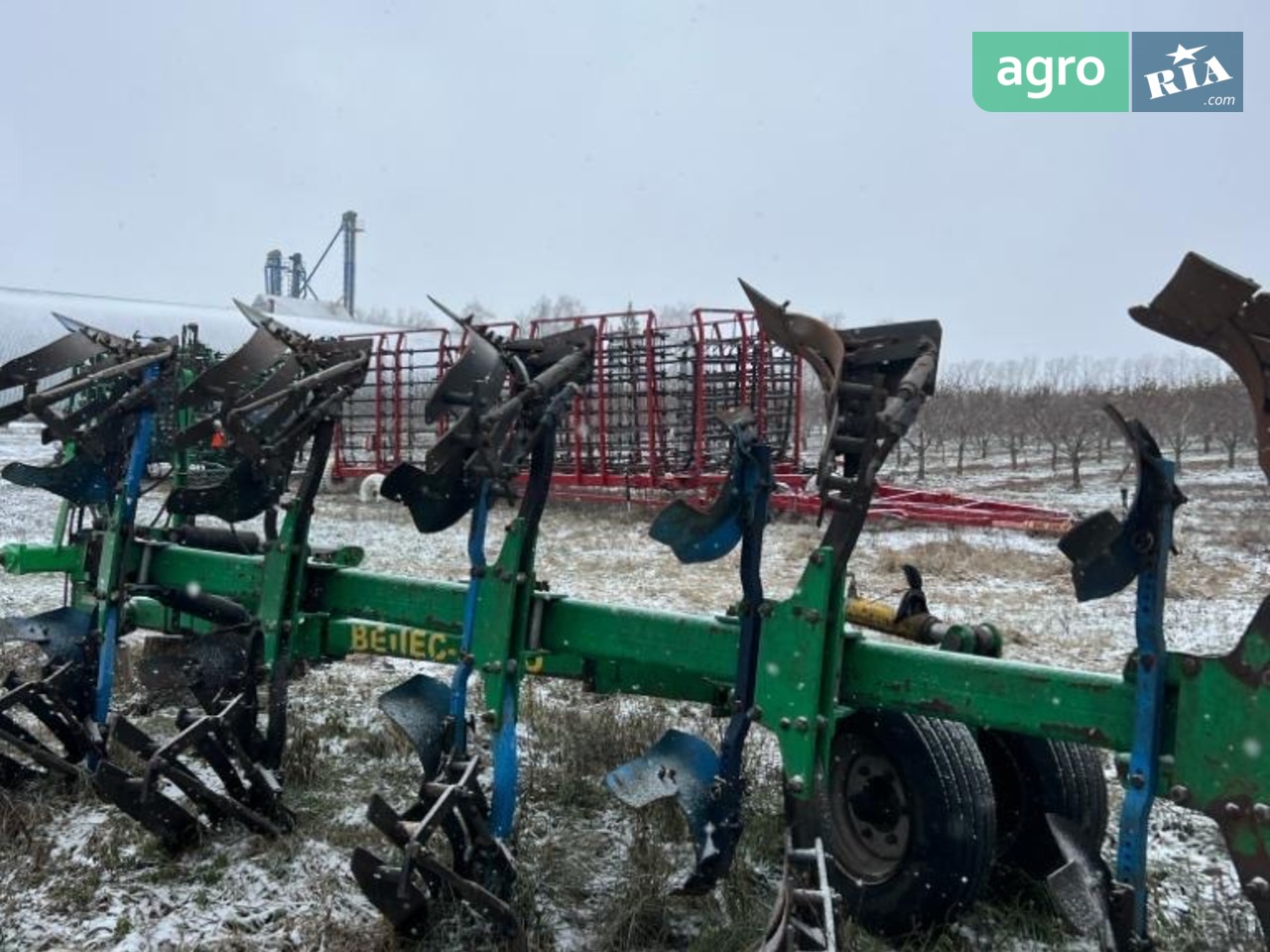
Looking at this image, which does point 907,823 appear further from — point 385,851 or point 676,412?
point 676,412

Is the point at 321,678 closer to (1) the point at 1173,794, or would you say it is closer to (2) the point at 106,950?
(2) the point at 106,950

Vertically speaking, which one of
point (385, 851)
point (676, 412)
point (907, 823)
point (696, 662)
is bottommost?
point (385, 851)

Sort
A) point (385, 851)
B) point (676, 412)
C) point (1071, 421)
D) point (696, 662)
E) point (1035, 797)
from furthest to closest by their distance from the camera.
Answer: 1. point (1071, 421)
2. point (676, 412)
3. point (385, 851)
4. point (1035, 797)
5. point (696, 662)

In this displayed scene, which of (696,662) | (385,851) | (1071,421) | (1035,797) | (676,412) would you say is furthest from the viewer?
(1071,421)

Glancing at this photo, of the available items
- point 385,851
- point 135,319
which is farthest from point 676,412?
point 135,319

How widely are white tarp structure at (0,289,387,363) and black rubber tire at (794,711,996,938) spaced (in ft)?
77.0

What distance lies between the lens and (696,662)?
291 cm

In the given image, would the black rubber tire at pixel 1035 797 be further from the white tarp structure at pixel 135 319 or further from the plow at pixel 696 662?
the white tarp structure at pixel 135 319

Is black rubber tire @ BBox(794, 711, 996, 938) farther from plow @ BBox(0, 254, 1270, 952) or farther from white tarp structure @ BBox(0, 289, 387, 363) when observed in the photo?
white tarp structure @ BBox(0, 289, 387, 363)

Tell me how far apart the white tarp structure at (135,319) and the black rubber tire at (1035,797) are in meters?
23.5

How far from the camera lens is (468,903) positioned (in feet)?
9.32

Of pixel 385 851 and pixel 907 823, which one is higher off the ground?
pixel 907 823

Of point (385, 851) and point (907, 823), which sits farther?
point (385, 851)

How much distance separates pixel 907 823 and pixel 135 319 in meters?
29.9
